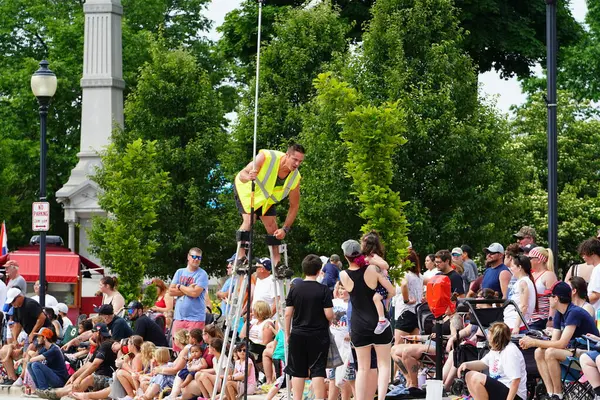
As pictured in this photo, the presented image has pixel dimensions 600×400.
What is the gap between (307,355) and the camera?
1461 cm

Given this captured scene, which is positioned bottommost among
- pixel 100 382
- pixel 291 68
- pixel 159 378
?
pixel 100 382

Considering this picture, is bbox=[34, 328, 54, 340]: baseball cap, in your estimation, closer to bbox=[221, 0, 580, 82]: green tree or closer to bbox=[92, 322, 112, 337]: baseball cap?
bbox=[92, 322, 112, 337]: baseball cap

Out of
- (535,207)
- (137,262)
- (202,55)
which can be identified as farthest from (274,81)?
(202,55)

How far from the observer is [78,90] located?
5269 cm

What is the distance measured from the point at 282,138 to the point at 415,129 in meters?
5.72

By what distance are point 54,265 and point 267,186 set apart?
59.9 ft

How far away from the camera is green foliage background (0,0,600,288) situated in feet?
99.8

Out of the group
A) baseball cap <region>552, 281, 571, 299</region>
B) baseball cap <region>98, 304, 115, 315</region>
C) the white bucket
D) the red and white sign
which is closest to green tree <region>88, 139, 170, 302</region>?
the red and white sign

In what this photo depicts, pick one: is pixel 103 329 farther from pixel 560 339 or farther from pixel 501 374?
pixel 560 339

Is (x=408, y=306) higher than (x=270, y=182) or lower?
lower

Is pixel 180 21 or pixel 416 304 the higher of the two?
pixel 180 21

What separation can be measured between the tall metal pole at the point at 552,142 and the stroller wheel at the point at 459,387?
8.52 ft

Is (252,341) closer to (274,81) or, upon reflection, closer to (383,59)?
(383,59)

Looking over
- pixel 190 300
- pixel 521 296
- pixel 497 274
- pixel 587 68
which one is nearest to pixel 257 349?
pixel 190 300
